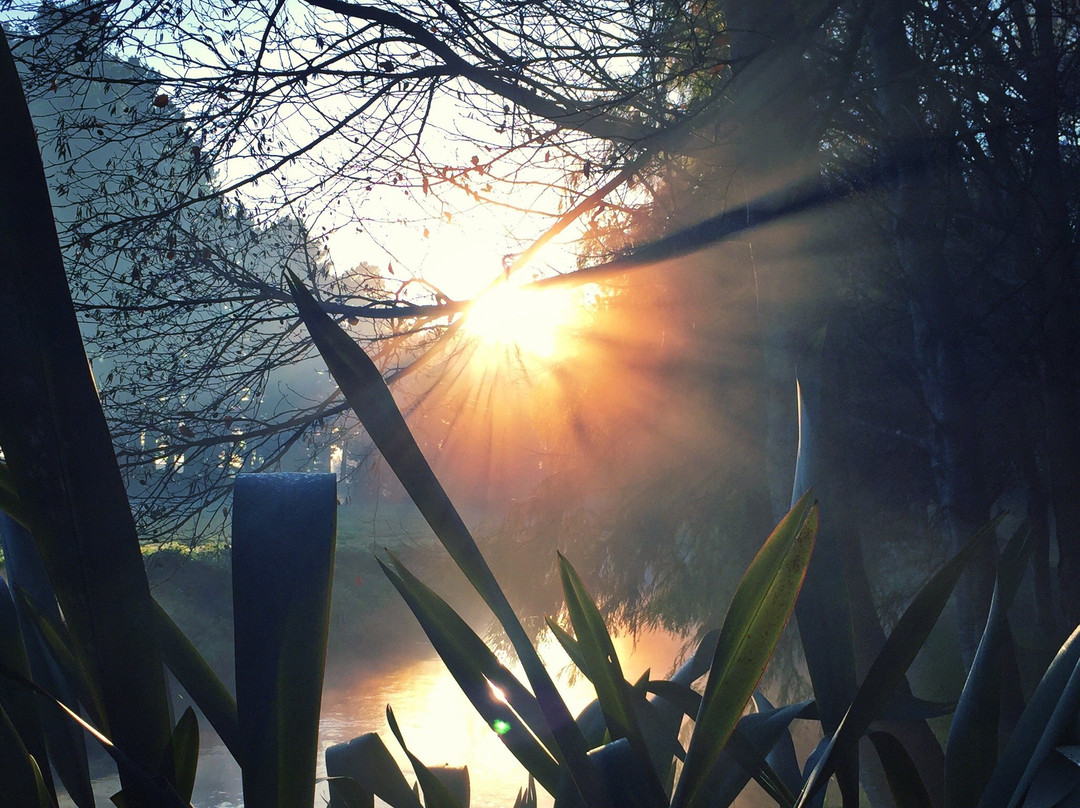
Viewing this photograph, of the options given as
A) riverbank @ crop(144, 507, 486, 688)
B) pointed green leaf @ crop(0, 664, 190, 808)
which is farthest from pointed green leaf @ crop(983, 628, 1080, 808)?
riverbank @ crop(144, 507, 486, 688)

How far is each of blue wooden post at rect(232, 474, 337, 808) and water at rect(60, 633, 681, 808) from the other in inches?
373

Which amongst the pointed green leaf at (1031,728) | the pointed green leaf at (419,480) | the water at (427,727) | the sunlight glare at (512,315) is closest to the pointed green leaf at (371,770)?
the pointed green leaf at (419,480)

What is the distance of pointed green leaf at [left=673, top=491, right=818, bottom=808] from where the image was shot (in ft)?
3.00

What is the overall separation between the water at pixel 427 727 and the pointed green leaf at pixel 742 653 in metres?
9.34

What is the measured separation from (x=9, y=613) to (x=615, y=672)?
Answer: 2.66 ft

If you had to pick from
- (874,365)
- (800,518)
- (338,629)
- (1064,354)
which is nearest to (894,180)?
(1064,354)

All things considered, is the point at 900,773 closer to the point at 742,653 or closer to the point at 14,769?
the point at 742,653

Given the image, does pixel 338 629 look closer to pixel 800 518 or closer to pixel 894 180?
pixel 894 180

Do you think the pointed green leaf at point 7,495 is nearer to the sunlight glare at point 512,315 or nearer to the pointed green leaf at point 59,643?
the pointed green leaf at point 59,643

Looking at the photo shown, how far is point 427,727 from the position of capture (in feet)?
41.1

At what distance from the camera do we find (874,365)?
244 inches

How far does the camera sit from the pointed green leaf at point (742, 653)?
91 centimetres

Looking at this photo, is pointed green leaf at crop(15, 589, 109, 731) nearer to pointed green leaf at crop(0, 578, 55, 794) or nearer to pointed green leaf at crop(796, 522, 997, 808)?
pointed green leaf at crop(0, 578, 55, 794)

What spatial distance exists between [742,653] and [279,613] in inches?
19.7
